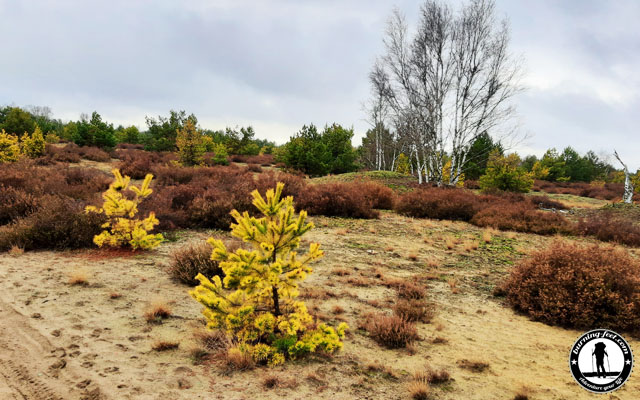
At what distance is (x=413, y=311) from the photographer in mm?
4391

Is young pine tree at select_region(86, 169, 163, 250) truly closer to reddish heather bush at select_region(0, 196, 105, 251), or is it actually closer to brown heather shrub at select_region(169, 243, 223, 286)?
reddish heather bush at select_region(0, 196, 105, 251)

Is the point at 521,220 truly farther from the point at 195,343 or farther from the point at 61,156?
the point at 61,156

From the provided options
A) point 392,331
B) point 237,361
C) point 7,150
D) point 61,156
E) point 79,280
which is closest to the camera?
point 237,361

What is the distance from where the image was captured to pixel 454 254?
782 centimetres

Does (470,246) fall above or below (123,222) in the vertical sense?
below

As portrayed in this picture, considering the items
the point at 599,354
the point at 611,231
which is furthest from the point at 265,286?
the point at 611,231

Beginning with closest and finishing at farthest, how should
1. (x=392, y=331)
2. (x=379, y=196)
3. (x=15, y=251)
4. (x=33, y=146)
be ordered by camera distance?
(x=392, y=331) < (x=15, y=251) < (x=379, y=196) < (x=33, y=146)

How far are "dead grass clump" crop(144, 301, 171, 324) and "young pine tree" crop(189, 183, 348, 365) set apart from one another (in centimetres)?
123

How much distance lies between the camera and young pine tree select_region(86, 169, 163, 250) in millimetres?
6291

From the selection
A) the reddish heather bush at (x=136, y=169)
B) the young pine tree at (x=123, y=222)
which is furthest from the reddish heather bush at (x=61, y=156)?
the young pine tree at (x=123, y=222)

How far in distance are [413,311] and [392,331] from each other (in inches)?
27.1

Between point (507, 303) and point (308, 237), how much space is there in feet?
16.2

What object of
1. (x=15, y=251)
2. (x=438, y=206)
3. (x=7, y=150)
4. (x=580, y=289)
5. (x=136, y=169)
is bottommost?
(x=15, y=251)

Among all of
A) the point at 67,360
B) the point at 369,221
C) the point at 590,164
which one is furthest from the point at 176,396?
the point at 590,164
